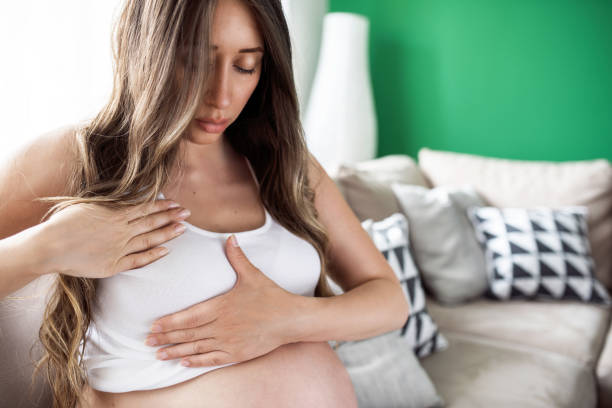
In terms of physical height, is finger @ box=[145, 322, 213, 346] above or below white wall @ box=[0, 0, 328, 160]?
below

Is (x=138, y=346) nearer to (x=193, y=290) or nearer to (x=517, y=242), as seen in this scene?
(x=193, y=290)

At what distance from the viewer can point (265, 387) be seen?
2.95ft

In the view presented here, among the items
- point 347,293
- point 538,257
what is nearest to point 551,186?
point 538,257

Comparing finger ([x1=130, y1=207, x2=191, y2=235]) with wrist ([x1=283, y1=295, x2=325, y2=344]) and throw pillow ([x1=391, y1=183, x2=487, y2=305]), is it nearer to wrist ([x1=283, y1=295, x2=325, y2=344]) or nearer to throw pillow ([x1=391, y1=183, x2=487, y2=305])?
wrist ([x1=283, y1=295, x2=325, y2=344])

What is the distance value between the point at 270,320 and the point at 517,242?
5.05 feet

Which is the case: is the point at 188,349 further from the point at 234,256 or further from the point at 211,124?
the point at 211,124

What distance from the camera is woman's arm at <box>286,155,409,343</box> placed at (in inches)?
37.6

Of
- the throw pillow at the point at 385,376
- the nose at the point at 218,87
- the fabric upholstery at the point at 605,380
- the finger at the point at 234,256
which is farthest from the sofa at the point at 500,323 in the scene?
the nose at the point at 218,87

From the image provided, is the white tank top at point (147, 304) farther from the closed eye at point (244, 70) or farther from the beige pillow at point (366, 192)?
the beige pillow at point (366, 192)

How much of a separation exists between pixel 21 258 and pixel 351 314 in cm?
58

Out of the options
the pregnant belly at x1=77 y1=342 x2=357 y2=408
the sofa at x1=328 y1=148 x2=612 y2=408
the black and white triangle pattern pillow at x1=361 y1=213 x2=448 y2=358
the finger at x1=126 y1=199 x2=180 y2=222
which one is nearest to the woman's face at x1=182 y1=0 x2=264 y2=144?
the finger at x1=126 y1=199 x2=180 y2=222

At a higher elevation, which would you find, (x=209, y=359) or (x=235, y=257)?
(x=235, y=257)

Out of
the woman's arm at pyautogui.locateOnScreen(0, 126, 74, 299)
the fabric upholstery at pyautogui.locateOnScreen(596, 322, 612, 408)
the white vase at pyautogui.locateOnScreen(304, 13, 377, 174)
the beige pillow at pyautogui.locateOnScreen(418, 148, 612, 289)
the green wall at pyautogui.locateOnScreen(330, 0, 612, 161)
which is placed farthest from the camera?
the green wall at pyautogui.locateOnScreen(330, 0, 612, 161)

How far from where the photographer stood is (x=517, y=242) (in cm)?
212
